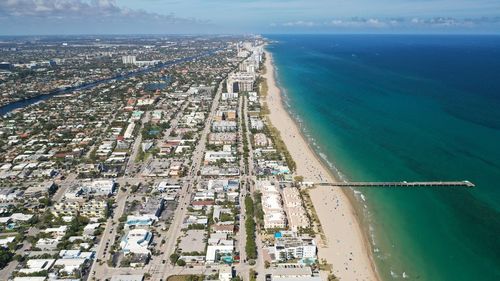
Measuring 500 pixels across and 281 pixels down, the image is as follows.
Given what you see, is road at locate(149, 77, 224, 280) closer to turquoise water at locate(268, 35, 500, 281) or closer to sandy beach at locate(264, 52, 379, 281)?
sandy beach at locate(264, 52, 379, 281)

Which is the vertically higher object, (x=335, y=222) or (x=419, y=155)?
(x=419, y=155)

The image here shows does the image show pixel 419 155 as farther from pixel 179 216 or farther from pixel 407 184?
pixel 179 216

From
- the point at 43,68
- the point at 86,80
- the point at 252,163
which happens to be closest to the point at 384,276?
the point at 252,163

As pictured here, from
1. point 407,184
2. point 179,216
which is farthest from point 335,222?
point 179,216

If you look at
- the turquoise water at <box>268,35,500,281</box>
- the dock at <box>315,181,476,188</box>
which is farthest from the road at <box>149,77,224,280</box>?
the turquoise water at <box>268,35,500,281</box>

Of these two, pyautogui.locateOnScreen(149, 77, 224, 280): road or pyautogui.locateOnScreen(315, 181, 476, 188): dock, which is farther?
pyautogui.locateOnScreen(315, 181, 476, 188): dock

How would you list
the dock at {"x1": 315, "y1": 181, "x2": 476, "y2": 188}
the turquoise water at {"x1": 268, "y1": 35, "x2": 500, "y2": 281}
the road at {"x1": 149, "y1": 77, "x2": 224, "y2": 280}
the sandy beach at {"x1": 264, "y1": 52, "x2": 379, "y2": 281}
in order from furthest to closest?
the dock at {"x1": 315, "y1": 181, "x2": 476, "y2": 188} → the turquoise water at {"x1": 268, "y1": 35, "x2": 500, "y2": 281} → the sandy beach at {"x1": 264, "y1": 52, "x2": 379, "y2": 281} → the road at {"x1": 149, "y1": 77, "x2": 224, "y2": 280}
